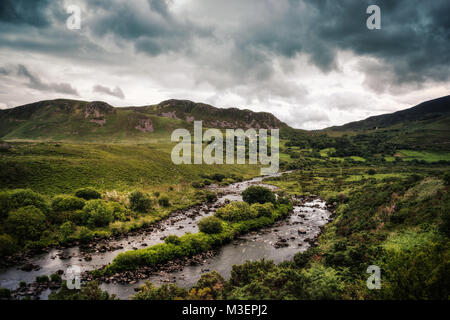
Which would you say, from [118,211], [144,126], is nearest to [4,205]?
[118,211]

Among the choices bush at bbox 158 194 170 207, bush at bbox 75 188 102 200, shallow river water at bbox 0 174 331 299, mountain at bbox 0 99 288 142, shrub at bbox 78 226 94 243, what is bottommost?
shallow river water at bbox 0 174 331 299

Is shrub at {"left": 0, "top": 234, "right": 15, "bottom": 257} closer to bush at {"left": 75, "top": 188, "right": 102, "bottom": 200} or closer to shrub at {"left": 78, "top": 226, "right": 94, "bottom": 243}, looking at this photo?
shrub at {"left": 78, "top": 226, "right": 94, "bottom": 243}

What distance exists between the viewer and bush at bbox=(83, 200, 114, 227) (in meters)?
34.8

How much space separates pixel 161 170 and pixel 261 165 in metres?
81.9

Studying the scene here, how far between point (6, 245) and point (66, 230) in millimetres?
6474

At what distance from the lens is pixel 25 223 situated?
95.0 feet

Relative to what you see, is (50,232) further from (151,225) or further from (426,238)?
(426,238)

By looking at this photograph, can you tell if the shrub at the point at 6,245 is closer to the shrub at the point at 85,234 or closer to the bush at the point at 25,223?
the bush at the point at 25,223

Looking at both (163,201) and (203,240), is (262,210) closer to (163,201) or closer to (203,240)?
(203,240)

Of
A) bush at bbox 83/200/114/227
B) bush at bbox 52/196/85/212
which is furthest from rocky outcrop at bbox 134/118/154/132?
bush at bbox 83/200/114/227

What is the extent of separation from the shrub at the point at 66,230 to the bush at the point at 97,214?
271 cm

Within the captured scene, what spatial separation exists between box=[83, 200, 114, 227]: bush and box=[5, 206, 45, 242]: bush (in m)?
5.77
